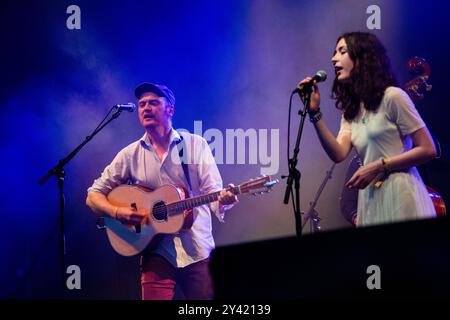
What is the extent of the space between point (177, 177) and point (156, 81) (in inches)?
40.1

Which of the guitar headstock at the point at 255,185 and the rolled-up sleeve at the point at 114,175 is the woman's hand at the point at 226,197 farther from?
the rolled-up sleeve at the point at 114,175

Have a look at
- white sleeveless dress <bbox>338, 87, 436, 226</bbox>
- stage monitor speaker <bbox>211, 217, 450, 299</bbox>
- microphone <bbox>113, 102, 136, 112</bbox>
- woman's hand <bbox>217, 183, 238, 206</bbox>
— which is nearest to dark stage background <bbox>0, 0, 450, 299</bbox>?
microphone <bbox>113, 102, 136, 112</bbox>

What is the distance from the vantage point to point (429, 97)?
502cm

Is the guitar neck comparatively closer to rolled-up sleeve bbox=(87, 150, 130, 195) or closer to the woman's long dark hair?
rolled-up sleeve bbox=(87, 150, 130, 195)

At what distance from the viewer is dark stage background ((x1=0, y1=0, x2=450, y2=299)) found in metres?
A: 5.11

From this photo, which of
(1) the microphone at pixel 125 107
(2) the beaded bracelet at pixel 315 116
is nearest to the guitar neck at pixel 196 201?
(1) the microphone at pixel 125 107

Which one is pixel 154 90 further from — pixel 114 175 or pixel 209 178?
pixel 209 178

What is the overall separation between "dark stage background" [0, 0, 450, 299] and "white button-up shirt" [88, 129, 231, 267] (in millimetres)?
446

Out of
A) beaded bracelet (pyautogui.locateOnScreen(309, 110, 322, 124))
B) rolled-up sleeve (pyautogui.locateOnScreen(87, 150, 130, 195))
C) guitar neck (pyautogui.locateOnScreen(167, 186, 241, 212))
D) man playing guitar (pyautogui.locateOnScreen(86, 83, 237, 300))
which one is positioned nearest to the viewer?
beaded bracelet (pyautogui.locateOnScreen(309, 110, 322, 124))

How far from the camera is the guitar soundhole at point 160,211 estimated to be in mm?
4559

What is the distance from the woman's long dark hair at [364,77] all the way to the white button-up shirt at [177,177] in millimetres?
1313
